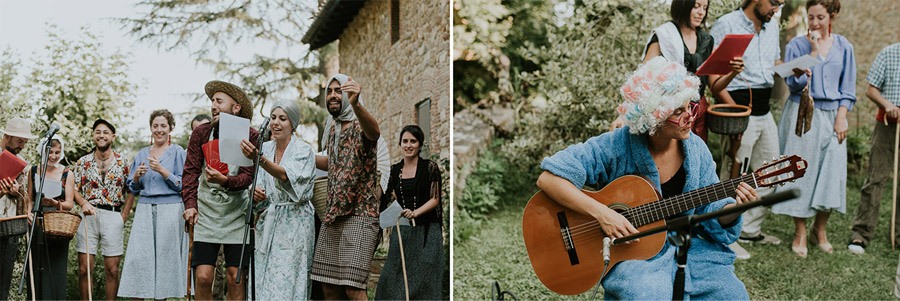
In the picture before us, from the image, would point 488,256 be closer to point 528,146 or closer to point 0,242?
point 528,146

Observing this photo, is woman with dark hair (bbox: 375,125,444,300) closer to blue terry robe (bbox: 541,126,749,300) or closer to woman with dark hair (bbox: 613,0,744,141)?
woman with dark hair (bbox: 613,0,744,141)

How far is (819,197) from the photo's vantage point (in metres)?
6.43

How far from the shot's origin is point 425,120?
20.3ft

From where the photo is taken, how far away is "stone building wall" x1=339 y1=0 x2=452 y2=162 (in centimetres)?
611

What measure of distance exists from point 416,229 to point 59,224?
233 centimetres

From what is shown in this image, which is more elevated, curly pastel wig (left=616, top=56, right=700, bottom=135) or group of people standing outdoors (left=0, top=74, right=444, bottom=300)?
curly pastel wig (left=616, top=56, right=700, bottom=135)

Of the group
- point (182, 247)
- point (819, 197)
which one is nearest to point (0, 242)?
point (182, 247)

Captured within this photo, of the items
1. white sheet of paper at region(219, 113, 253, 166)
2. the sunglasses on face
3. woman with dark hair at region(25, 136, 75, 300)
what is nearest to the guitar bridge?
the sunglasses on face

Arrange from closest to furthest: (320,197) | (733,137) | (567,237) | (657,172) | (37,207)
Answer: (657,172) < (567,237) < (37,207) < (320,197) < (733,137)

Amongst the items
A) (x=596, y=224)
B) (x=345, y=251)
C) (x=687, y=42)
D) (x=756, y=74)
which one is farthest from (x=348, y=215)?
(x=756, y=74)

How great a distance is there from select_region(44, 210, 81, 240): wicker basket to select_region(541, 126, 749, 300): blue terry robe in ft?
11.0

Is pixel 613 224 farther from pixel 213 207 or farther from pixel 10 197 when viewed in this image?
pixel 10 197

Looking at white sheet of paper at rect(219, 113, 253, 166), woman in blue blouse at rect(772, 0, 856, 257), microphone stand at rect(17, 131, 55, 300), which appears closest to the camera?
white sheet of paper at rect(219, 113, 253, 166)

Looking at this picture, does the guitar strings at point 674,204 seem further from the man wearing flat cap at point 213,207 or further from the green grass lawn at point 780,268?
the man wearing flat cap at point 213,207
